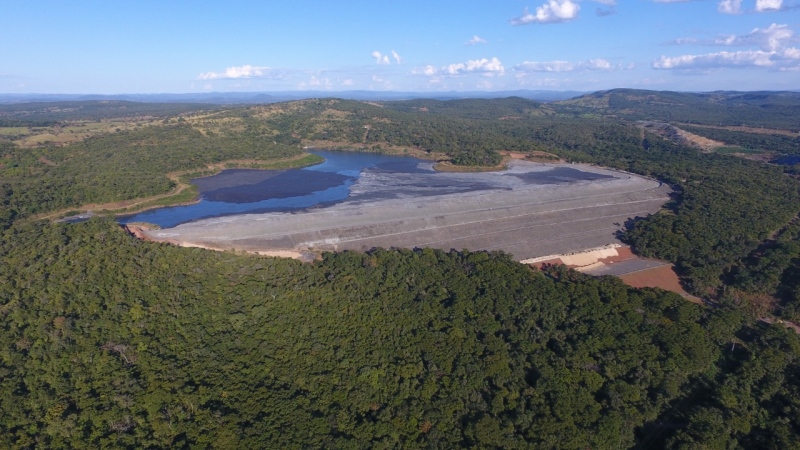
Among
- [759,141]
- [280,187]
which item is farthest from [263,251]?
[759,141]

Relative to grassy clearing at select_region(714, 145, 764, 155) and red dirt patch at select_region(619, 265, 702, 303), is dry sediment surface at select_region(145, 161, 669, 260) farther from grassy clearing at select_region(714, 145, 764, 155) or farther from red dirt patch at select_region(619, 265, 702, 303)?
grassy clearing at select_region(714, 145, 764, 155)

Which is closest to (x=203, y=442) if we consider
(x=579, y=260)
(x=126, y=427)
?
(x=126, y=427)

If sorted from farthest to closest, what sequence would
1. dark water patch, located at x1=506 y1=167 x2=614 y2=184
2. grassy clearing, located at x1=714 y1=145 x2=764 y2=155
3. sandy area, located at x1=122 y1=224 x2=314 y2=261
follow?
grassy clearing, located at x1=714 y1=145 x2=764 y2=155 < dark water patch, located at x1=506 y1=167 x2=614 y2=184 < sandy area, located at x1=122 y1=224 x2=314 y2=261

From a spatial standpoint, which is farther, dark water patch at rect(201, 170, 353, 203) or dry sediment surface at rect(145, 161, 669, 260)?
dark water patch at rect(201, 170, 353, 203)

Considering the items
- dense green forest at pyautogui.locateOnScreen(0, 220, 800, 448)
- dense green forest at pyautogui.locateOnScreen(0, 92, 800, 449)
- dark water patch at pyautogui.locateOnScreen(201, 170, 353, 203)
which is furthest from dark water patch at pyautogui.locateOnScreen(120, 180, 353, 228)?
dense green forest at pyautogui.locateOnScreen(0, 220, 800, 448)

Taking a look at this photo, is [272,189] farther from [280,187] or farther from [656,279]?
[656,279]

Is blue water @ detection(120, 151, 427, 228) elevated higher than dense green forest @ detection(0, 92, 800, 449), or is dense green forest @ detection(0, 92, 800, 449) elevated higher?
blue water @ detection(120, 151, 427, 228)

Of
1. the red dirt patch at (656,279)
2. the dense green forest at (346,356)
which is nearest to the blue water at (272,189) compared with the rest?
the dense green forest at (346,356)
